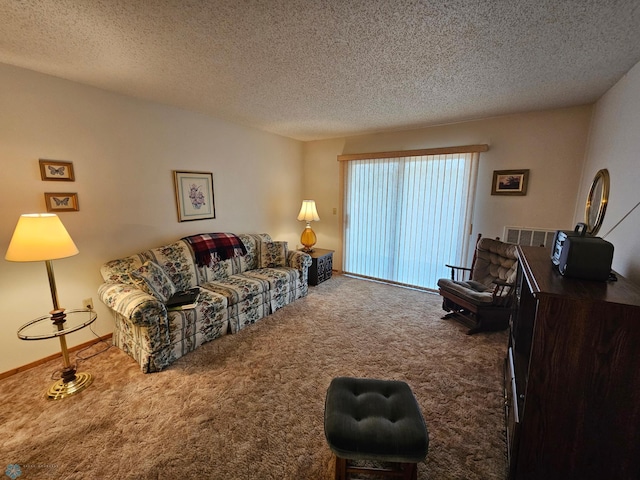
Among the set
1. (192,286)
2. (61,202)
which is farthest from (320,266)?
(61,202)

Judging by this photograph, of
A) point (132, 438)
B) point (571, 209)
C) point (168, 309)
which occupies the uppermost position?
point (571, 209)

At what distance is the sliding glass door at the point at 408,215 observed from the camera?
11.8 feet

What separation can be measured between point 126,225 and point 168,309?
109 centimetres

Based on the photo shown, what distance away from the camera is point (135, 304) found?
2.04 meters

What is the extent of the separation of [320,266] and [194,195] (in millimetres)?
2132

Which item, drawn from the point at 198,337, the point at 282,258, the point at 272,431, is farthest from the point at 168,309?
the point at 282,258

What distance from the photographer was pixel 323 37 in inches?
63.5

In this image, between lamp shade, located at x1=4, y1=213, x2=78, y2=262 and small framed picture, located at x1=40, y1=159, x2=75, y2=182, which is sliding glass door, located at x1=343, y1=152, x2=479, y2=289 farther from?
lamp shade, located at x1=4, y1=213, x2=78, y2=262

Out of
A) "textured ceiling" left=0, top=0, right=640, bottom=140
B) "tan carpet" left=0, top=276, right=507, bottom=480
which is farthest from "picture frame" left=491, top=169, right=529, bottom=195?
"tan carpet" left=0, top=276, right=507, bottom=480

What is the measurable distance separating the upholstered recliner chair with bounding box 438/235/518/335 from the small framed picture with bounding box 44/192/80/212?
3.86 metres

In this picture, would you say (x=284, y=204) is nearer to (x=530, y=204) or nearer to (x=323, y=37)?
(x=323, y=37)

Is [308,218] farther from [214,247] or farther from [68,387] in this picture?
[68,387]

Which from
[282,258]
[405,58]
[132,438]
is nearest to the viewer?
[132,438]

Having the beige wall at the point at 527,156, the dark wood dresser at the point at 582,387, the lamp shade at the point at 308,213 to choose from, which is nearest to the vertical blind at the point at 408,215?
the beige wall at the point at 527,156
